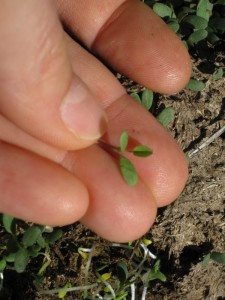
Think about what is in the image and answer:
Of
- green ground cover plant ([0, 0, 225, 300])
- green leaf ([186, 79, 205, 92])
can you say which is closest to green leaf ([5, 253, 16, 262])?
green ground cover plant ([0, 0, 225, 300])

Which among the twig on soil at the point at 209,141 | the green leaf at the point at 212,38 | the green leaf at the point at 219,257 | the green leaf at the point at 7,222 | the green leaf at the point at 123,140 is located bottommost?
the green leaf at the point at 219,257

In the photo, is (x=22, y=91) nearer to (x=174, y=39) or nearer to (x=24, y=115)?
(x=24, y=115)

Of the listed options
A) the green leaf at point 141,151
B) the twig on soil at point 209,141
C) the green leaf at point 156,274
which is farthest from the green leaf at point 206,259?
the green leaf at point 141,151

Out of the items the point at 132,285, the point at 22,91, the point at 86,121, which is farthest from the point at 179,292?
the point at 22,91

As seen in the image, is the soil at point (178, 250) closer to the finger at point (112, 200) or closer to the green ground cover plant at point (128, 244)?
the green ground cover plant at point (128, 244)

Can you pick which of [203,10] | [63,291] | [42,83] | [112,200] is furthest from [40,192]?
[203,10]
